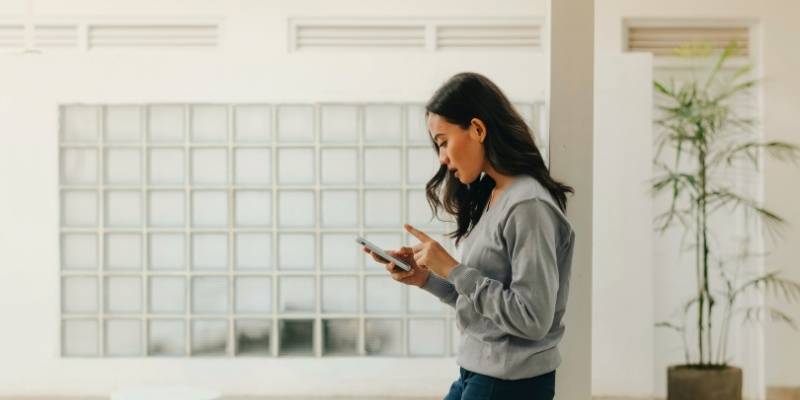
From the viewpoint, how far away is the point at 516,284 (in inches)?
75.8

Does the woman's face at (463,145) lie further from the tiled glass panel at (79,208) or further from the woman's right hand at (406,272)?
the tiled glass panel at (79,208)

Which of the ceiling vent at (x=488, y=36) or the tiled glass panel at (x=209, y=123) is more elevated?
the ceiling vent at (x=488, y=36)

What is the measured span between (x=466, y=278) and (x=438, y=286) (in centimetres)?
36

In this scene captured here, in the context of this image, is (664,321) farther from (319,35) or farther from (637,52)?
(319,35)

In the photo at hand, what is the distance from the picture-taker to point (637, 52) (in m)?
6.32

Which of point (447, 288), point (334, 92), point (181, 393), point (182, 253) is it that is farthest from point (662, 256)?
point (447, 288)

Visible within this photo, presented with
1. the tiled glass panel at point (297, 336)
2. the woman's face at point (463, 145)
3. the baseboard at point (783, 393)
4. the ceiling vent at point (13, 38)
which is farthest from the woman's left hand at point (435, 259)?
the ceiling vent at point (13, 38)

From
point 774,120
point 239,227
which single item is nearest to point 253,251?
point 239,227

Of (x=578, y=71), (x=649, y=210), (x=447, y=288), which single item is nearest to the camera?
(x=578, y=71)

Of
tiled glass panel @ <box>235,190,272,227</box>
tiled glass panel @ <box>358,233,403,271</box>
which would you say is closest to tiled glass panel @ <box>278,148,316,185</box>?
tiled glass panel @ <box>235,190,272,227</box>

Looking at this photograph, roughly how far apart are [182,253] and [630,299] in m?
2.69

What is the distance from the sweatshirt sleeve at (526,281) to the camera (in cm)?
192

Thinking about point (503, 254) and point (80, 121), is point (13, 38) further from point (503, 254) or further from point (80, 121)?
point (503, 254)

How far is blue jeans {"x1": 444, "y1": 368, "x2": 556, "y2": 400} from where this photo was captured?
Answer: 2002 millimetres
